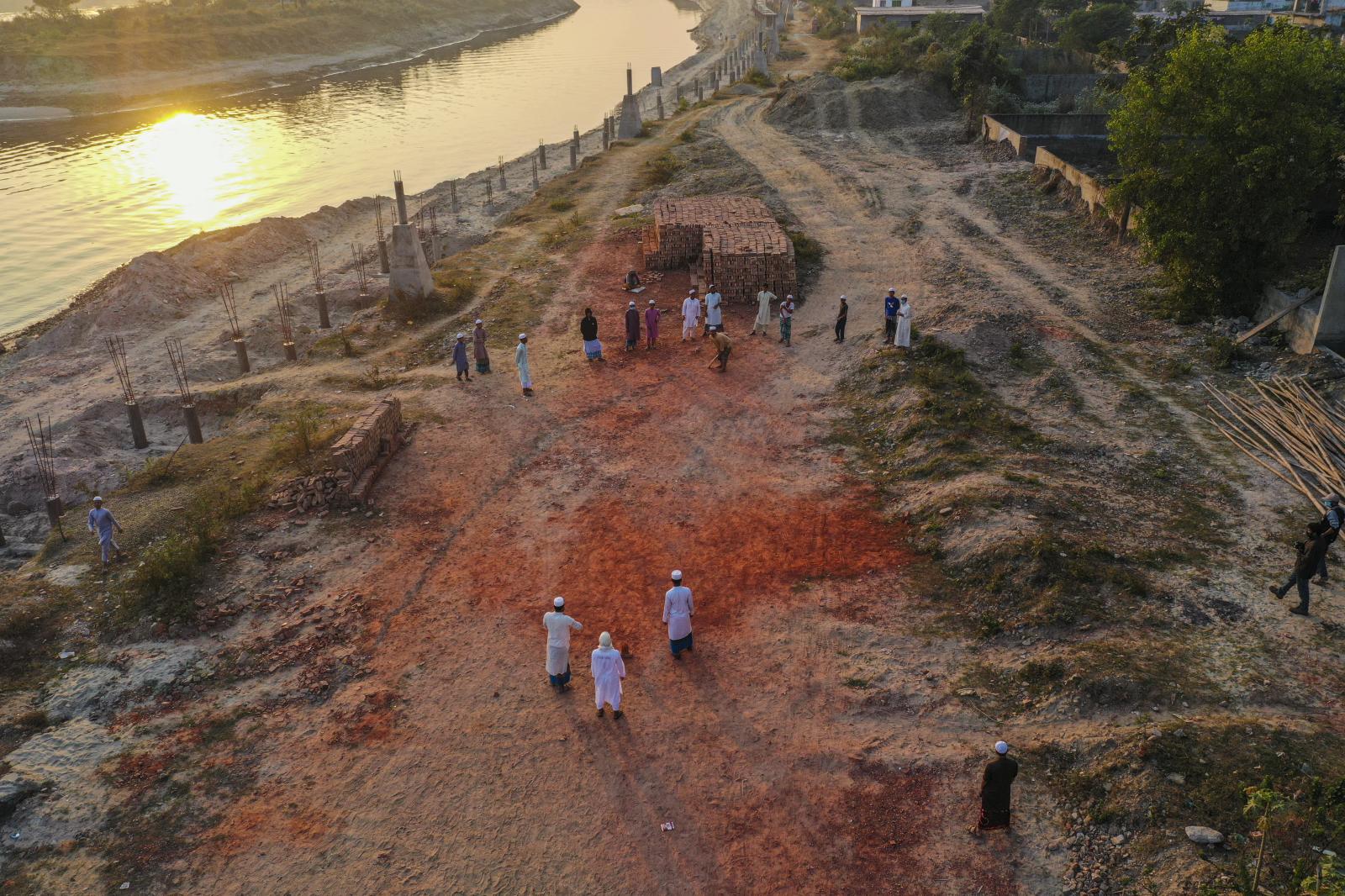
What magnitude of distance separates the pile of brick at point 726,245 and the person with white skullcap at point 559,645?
49.0ft

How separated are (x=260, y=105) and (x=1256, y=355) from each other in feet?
226

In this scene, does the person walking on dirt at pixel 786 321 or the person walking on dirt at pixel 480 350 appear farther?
the person walking on dirt at pixel 786 321

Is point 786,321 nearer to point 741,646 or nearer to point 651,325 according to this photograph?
point 651,325

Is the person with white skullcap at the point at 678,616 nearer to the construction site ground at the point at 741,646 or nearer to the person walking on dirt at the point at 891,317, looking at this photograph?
the construction site ground at the point at 741,646

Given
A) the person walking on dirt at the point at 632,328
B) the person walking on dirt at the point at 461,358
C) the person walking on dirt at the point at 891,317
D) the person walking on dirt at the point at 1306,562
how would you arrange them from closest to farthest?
the person walking on dirt at the point at 1306,562
the person walking on dirt at the point at 461,358
the person walking on dirt at the point at 891,317
the person walking on dirt at the point at 632,328

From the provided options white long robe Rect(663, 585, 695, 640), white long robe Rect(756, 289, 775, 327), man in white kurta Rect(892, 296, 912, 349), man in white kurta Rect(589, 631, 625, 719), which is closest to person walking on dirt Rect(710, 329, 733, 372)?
white long robe Rect(756, 289, 775, 327)

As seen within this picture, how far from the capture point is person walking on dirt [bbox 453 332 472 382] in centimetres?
2123

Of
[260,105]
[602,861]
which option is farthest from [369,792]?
[260,105]

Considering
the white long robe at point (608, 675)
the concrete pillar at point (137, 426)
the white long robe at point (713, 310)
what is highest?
the white long robe at point (713, 310)

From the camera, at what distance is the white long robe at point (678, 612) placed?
12523 millimetres

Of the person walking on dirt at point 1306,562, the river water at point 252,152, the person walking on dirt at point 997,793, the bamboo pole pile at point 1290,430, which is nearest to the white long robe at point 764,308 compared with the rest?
the bamboo pole pile at point 1290,430

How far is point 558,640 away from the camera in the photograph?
1223 centimetres

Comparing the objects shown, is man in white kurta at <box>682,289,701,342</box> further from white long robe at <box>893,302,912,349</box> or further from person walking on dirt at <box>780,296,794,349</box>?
white long robe at <box>893,302,912,349</box>

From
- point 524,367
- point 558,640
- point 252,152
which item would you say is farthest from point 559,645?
point 252,152
